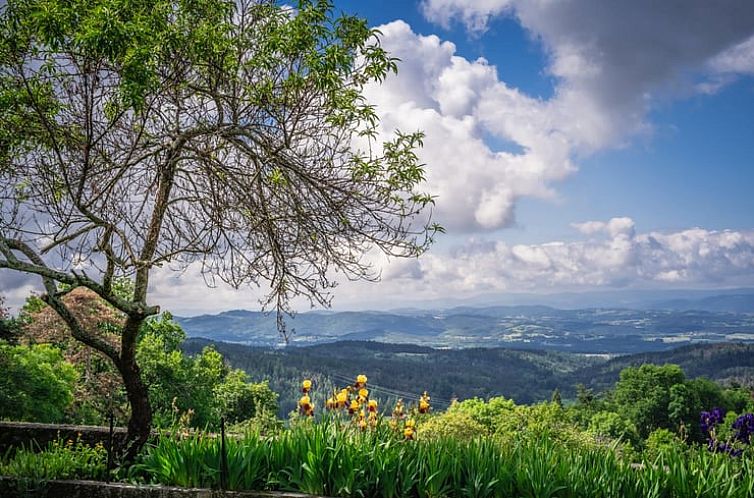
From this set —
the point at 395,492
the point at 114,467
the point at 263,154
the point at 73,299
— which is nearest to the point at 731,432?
the point at 395,492

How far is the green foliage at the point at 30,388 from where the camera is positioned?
1042cm

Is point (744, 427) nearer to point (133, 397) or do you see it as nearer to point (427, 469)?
point (427, 469)

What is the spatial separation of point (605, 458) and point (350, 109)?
3451mm

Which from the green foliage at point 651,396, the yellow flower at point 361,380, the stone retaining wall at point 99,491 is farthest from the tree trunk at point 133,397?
the green foliage at point 651,396

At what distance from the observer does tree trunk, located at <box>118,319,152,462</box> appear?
5.95 meters

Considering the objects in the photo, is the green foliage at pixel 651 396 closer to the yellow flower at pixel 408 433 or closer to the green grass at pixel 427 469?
the green grass at pixel 427 469

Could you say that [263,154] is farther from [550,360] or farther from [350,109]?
[550,360]

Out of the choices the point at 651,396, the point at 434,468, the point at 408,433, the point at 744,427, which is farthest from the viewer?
the point at 651,396

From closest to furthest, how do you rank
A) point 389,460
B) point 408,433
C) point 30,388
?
point 389,460 → point 408,433 → point 30,388

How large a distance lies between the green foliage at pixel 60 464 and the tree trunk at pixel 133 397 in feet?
0.97

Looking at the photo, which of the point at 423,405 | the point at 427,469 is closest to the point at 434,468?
the point at 427,469

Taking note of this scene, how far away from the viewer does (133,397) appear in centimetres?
598

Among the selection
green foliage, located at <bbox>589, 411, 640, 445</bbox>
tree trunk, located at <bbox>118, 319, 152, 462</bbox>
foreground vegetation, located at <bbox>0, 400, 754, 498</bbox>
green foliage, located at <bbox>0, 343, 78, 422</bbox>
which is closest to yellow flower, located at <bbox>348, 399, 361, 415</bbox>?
foreground vegetation, located at <bbox>0, 400, 754, 498</bbox>

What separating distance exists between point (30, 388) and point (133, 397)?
6.06 metres
